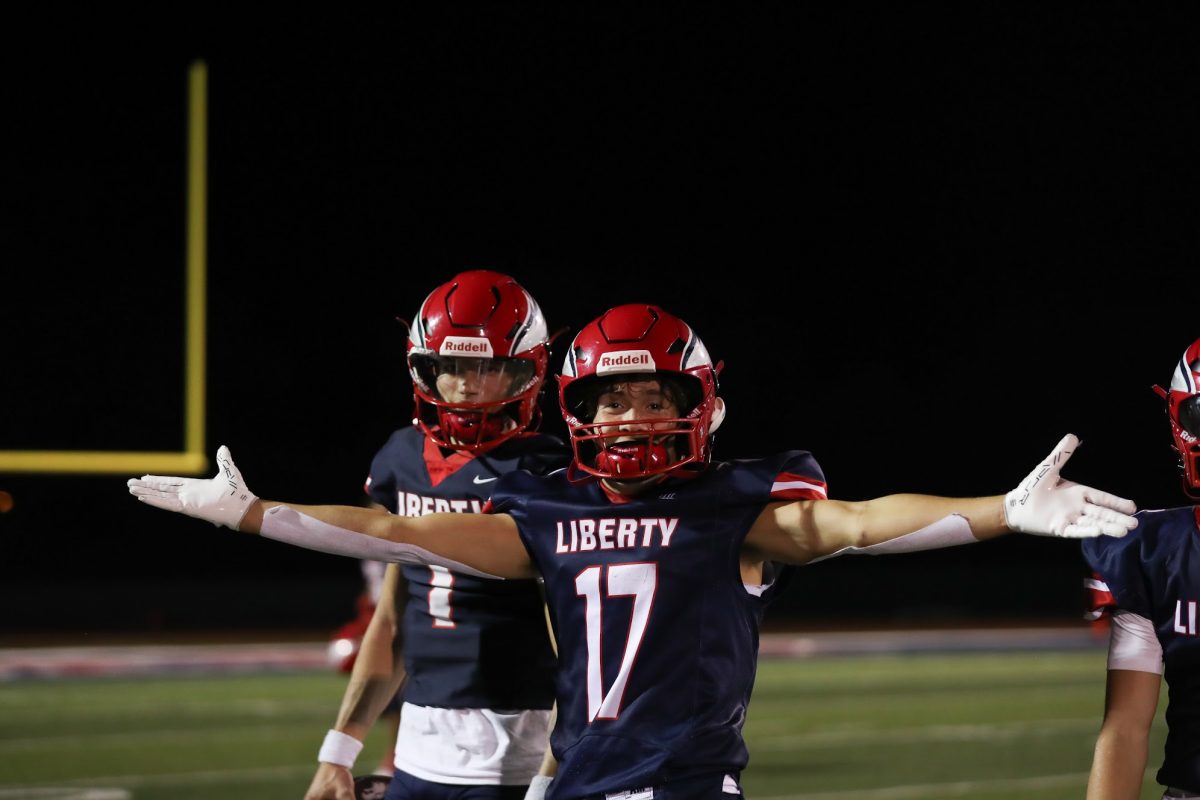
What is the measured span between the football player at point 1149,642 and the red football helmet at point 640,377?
0.72m

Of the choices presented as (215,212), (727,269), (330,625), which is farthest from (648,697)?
(727,269)

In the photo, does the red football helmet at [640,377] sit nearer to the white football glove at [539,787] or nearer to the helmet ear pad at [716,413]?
the helmet ear pad at [716,413]

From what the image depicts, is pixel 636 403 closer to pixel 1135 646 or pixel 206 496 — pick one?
pixel 206 496

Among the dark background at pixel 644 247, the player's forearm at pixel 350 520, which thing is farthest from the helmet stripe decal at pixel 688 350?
the dark background at pixel 644 247

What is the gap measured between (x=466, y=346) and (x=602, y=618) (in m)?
0.94

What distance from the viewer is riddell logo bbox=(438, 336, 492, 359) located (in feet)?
12.0

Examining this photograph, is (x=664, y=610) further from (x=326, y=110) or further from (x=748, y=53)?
(x=748, y=53)

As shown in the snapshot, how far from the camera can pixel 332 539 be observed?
3053 mm

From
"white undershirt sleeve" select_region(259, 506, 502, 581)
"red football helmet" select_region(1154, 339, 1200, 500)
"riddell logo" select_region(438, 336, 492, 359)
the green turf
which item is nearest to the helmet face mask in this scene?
"white undershirt sleeve" select_region(259, 506, 502, 581)

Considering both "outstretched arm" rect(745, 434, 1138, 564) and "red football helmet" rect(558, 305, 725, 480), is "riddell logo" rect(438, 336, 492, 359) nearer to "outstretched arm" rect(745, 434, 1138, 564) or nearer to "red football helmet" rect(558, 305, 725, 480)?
"red football helmet" rect(558, 305, 725, 480)

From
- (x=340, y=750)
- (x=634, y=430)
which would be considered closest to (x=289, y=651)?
(x=340, y=750)

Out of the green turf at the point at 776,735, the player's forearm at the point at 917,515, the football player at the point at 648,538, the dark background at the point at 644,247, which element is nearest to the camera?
the player's forearm at the point at 917,515

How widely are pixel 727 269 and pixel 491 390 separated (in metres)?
21.0

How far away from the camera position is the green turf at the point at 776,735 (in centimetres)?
789
